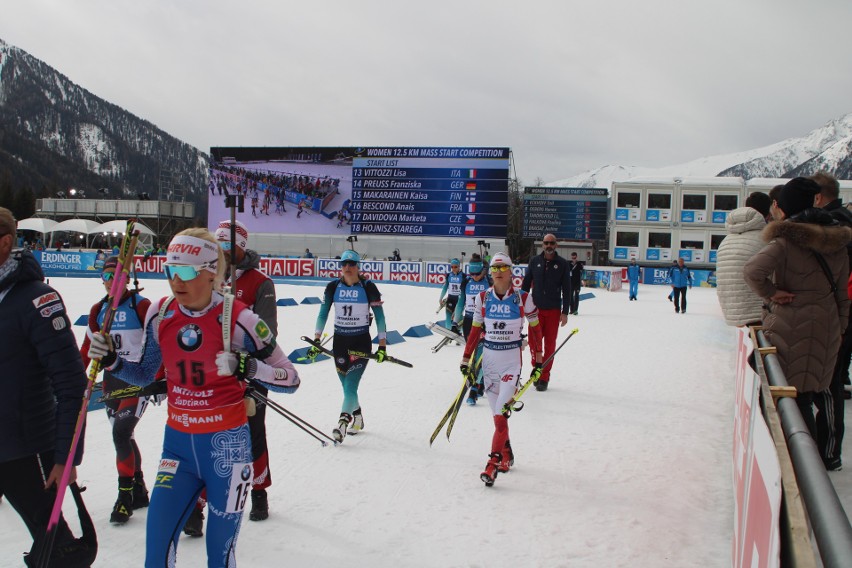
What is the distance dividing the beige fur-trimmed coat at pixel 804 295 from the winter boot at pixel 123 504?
4899mm

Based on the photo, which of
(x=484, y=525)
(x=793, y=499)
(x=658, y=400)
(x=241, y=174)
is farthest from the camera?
(x=241, y=174)

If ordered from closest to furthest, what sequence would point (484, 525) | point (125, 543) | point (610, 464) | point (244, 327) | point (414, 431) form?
1. point (244, 327)
2. point (125, 543)
3. point (484, 525)
4. point (610, 464)
5. point (414, 431)

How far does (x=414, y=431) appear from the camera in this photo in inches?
292

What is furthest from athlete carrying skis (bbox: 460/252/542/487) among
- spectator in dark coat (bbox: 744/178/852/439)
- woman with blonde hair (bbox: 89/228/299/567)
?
woman with blonde hair (bbox: 89/228/299/567)

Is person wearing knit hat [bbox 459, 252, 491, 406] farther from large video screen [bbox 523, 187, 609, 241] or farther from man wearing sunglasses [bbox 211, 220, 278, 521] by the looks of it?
large video screen [bbox 523, 187, 609, 241]

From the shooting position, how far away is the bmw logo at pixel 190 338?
316 centimetres

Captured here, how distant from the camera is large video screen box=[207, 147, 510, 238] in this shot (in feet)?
128

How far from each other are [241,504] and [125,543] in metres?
1.69

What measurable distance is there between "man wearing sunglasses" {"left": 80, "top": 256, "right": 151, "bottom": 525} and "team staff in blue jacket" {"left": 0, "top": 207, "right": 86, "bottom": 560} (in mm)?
1481

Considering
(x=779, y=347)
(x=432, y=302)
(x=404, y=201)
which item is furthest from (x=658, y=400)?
(x=404, y=201)

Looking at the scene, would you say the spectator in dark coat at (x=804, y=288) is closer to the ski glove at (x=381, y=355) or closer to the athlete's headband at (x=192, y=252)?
the athlete's headband at (x=192, y=252)

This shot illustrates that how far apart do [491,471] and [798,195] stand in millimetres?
3346

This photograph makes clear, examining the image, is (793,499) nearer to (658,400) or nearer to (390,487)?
(390,487)

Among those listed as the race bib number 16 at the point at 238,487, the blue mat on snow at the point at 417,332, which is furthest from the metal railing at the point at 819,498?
the blue mat on snow at the point at 417,332
